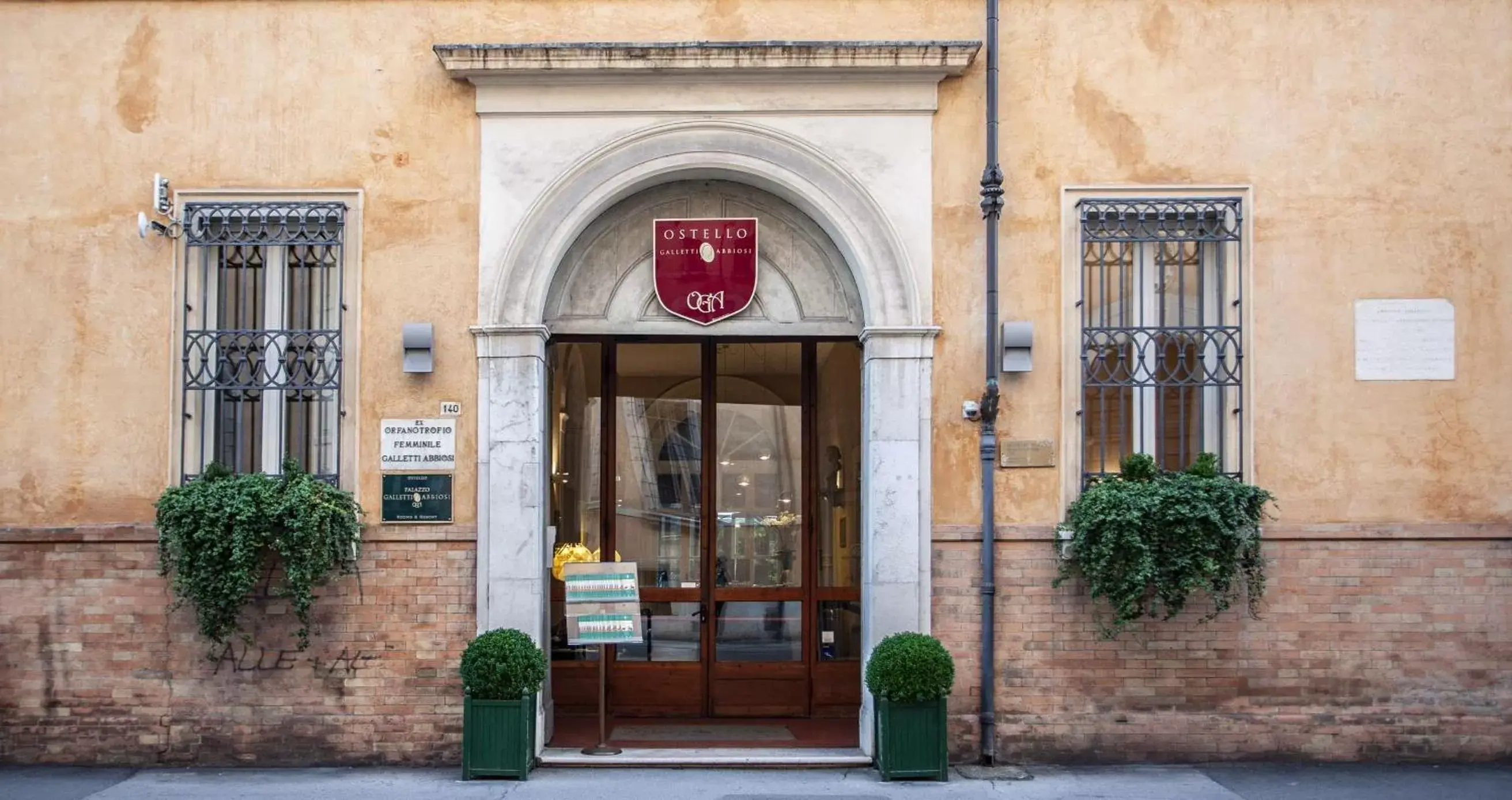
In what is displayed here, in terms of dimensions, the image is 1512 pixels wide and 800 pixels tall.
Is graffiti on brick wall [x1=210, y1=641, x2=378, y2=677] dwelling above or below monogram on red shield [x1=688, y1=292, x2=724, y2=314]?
below

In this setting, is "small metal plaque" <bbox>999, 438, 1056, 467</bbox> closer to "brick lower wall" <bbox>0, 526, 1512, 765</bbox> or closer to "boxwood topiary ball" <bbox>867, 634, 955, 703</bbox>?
"brick lower wall" <bbox>0, 526, 1512, 765</bbox>

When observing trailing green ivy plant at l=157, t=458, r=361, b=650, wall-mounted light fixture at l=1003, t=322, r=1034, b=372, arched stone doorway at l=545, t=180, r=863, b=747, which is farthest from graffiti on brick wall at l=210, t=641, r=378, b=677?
wall-mounted light fixture at l=1003, t=322, r=1034, b=372

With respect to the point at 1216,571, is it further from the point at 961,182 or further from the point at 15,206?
the point at 15,206

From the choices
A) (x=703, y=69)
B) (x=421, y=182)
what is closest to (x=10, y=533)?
(x=421, y=182)

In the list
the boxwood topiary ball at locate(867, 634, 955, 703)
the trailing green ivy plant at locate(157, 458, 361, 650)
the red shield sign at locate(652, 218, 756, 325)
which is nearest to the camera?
the boxwood topiary ball at locate(867, 634, 955, 703)

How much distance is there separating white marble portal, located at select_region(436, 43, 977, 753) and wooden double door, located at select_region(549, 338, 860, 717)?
1411mm

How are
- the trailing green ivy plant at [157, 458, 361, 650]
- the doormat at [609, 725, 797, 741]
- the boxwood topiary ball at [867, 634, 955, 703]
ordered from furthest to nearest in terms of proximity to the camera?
the doormat at [609, 725, 797, 741] → the trailing green ivy plant at [157, 458, 361, 650] → the boxwood topiary ball at [867, 634, 955, 703]

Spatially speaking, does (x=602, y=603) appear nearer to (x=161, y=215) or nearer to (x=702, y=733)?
(x=702, y=733)

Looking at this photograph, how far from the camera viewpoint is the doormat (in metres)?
9.62

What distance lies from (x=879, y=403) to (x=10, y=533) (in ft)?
21.7

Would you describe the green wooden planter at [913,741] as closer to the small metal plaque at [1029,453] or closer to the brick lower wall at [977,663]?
the brick lower wall at [977,663]

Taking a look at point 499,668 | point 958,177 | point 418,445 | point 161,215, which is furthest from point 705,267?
point 161,215

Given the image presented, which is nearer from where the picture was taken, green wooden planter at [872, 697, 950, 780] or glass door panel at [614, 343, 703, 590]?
green wooden planter at [872, 697, 950, 780]

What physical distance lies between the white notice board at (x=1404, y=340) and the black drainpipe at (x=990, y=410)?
110 inches
